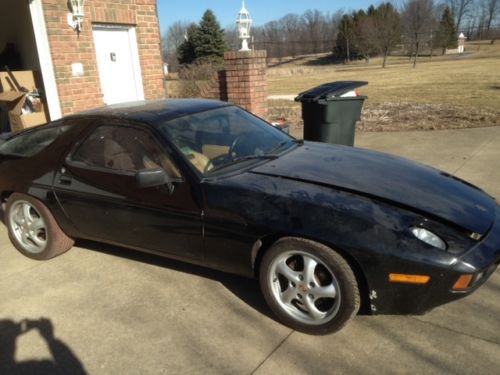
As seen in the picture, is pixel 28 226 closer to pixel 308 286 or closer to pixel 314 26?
pixel 308 286

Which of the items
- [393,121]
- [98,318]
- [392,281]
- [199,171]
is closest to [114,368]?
[98,318]

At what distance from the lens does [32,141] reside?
4379 millimetres

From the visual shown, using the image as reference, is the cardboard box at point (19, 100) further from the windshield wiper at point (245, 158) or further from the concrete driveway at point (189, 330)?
the windshield wiper at point (245, 158)

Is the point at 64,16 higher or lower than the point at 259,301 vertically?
higher

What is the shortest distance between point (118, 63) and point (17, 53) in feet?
8.05

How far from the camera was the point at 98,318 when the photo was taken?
10.8 feet

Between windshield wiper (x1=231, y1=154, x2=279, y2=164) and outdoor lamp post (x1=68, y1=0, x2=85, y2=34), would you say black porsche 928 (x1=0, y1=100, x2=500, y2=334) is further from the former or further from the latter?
outdoor lamp post (x1=68, y1=0, x2=85, y2=34)

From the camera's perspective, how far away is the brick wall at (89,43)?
24.0 feet

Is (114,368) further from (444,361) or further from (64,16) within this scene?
(64,16)

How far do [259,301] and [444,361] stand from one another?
128 cm

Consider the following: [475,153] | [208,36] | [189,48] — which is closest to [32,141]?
[475,153]

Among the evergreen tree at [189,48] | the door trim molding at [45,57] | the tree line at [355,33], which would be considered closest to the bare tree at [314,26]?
the tree line at [355,33]

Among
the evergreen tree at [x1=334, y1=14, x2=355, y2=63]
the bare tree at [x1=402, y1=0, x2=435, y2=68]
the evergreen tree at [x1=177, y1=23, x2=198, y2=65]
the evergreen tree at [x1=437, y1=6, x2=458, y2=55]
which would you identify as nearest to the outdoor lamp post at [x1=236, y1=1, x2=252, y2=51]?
the evergreen tree at [x1=177, y1=23, x2=198, y2=65]

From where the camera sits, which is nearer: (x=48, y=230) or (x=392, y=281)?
(x=392, y=281)
